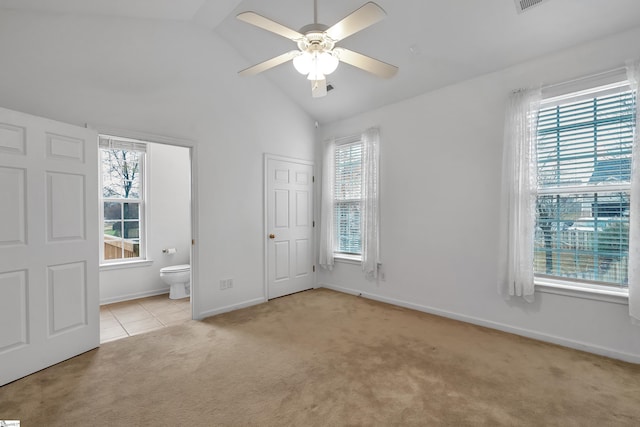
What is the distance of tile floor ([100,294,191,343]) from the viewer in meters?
3.27

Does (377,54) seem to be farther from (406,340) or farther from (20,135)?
(20,135)

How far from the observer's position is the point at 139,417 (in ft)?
6.04

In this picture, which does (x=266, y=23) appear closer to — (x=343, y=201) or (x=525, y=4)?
(x=525, y=4)

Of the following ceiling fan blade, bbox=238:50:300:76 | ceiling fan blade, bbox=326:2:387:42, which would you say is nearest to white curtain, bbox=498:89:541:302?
ceiling fan blade, bbox=326:2:387:42

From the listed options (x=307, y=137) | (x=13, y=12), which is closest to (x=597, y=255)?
(x=307, y=137)

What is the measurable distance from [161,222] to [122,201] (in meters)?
0.60

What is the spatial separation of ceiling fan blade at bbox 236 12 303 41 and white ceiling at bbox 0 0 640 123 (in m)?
1.32

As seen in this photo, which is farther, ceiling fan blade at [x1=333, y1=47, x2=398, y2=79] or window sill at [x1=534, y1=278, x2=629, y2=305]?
window sill at [x1=534, y1=278, x2=629, y2=305]

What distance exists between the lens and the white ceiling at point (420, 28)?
2484mm

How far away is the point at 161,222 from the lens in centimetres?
477

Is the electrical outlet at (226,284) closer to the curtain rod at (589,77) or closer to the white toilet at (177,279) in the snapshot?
the white toilet at (177,279)

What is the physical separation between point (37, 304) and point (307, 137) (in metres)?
3.66

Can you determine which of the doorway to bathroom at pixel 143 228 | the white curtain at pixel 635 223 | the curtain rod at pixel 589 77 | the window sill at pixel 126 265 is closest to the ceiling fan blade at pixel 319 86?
the curtain rod at pixel 589 77

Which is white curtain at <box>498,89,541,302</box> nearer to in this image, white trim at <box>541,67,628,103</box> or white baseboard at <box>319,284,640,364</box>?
white trim at <box>541,67,628,103</box>
